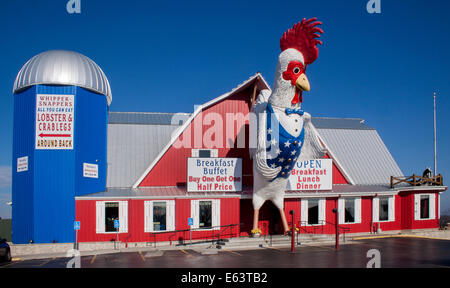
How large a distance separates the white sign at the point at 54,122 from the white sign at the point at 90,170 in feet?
5.17

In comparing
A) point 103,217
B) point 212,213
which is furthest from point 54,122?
point 212,213

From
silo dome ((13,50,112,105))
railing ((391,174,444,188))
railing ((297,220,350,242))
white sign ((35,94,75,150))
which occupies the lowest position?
railing ((297,220,350,242))

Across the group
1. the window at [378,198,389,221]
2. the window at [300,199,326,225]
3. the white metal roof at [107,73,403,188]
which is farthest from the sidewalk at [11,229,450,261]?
the window at [378,198,389,221]

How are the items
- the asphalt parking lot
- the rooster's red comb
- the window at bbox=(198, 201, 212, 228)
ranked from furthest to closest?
the window at bbox=(198, 201, 212, 228) < the rooster's red comb < the asphalt parking lot

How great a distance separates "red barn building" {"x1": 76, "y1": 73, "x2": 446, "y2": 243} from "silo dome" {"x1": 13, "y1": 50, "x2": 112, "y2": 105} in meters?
6.21

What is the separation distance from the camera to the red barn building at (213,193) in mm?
22625

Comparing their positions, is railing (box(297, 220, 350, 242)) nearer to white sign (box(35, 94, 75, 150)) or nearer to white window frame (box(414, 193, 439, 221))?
white window frame (box(414, 193, 439, 221))

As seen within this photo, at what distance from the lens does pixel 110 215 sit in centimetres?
2247

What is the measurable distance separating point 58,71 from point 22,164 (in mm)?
5606

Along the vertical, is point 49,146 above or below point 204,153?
above

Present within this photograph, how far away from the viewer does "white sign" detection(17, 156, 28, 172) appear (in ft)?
70.8

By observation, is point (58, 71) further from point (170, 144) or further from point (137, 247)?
point (137, 247)

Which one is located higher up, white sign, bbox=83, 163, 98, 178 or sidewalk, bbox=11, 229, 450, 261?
white sign, bbox=83, 163, 98, 178
